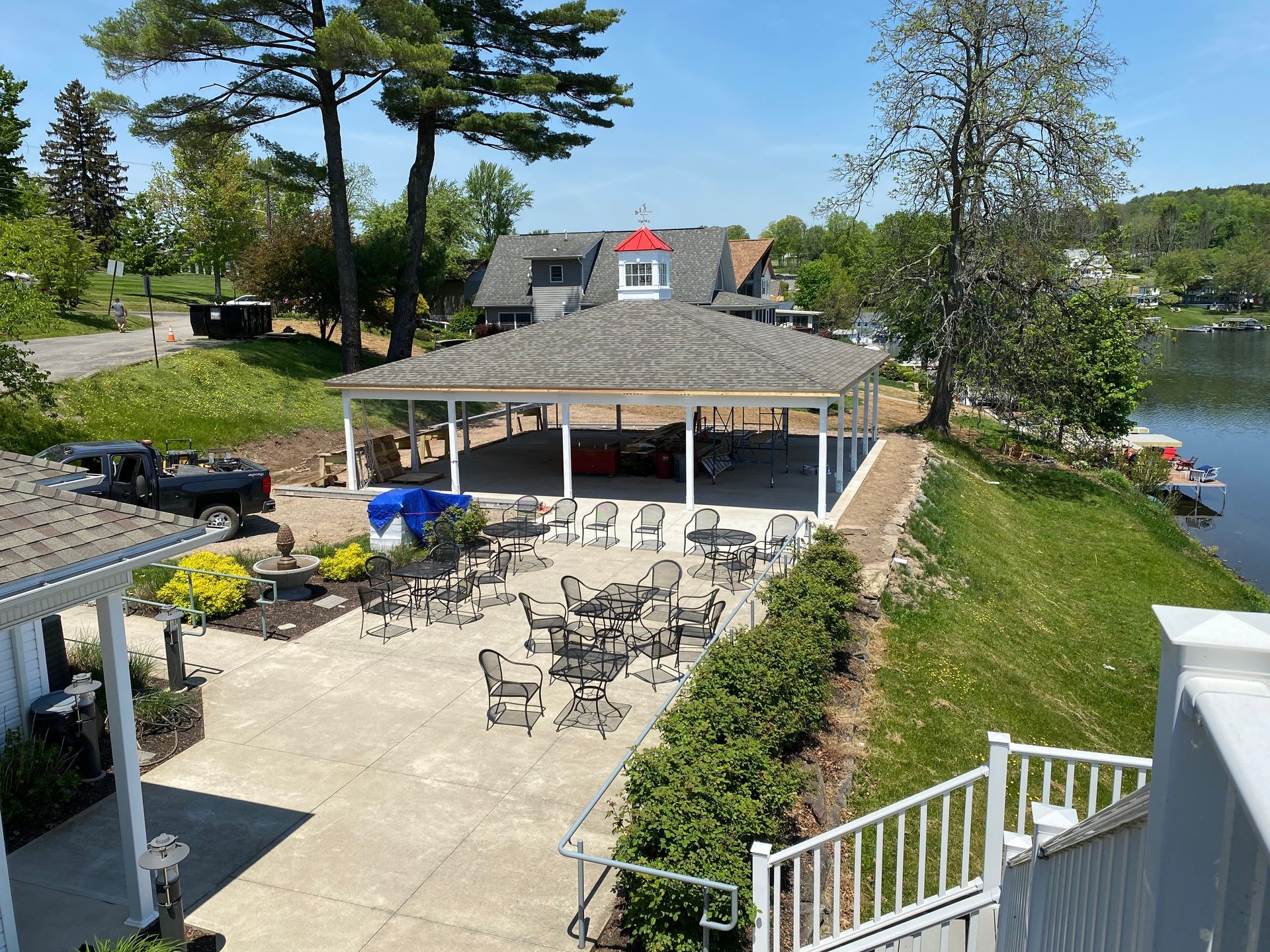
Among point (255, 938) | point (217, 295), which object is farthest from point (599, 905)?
point (217, 295)

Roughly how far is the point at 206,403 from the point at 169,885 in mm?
24353

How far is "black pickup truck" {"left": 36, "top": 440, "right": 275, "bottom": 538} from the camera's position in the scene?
16.2 meters

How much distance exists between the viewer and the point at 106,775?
9.07m

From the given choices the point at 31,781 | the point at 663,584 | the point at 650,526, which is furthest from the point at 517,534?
the point at 31,781

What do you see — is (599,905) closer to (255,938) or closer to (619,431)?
(255,938)

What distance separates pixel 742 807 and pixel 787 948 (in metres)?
1.04

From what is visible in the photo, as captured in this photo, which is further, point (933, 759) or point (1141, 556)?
point (1141, 556)

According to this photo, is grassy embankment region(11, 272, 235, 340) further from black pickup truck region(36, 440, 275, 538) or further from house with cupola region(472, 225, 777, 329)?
house with cupola region(472, 225, 777, 329)

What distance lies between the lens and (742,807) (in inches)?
274

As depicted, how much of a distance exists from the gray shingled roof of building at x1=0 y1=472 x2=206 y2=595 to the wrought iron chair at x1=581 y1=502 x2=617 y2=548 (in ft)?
34.3

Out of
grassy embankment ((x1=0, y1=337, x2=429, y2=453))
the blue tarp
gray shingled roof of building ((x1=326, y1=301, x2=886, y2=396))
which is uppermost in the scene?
gray shingled roof of building ((x1=326, y1=301, x2=886, y2=396))

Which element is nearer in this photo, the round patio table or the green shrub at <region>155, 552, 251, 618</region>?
the green shrub at <region>155, 552, 251, 618</region>

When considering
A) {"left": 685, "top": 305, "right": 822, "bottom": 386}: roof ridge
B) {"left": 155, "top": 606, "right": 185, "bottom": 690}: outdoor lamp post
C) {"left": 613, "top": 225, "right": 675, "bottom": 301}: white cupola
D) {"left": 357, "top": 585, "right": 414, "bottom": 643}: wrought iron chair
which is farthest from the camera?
{"left": 613, "top": 225, "right": 675, "bottom": 301}: white cupola

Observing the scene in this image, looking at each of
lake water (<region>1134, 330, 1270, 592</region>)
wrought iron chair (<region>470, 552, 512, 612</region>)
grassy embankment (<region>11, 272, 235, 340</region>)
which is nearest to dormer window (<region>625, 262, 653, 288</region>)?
wrought iron chair (<region>470, 552, 512, 612</region>)
